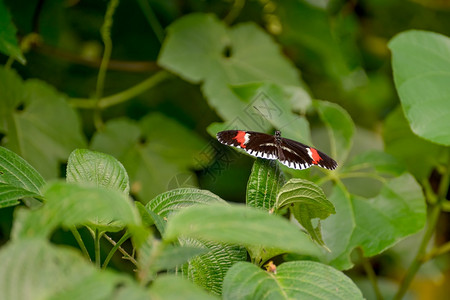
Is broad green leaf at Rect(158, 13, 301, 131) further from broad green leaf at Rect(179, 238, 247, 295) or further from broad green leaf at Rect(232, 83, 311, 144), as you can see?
broad green leaf at Rect(179, 238, 247, 295)

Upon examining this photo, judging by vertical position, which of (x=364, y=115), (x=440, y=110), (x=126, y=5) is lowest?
(x=364, y=115)

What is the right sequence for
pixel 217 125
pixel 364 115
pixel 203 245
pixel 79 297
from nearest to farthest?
pixel 79 297
pixel 203 245
pixel 217 125
pixel 364 115

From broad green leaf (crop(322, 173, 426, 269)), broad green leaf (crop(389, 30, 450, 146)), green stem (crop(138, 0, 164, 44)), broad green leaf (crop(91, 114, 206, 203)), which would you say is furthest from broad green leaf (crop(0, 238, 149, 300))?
green stem (crop(138, 0, 164, 44))

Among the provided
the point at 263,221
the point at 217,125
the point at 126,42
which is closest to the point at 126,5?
the point at 126,42

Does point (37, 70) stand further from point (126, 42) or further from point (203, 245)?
point (203, 245)

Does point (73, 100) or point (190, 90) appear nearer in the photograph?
point (73, 100)

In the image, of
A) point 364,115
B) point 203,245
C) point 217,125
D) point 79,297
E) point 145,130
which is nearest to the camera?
point 79,297

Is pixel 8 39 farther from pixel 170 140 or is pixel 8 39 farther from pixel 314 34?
pixel 314 34

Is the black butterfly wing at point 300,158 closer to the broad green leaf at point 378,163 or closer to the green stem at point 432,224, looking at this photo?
the broad green leaf at point 378,163
